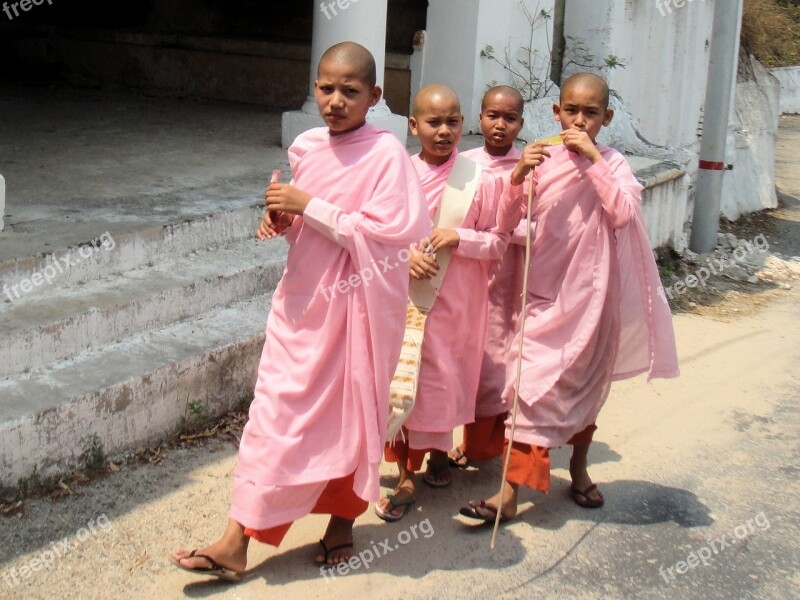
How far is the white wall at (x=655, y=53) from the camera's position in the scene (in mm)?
9289

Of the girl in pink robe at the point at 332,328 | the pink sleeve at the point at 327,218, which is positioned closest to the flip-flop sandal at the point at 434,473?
the girl in pink robe at the point at 332,328

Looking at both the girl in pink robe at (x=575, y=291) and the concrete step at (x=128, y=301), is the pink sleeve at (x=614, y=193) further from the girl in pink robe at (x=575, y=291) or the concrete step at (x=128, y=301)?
the concrete step at (x=128, y=301)

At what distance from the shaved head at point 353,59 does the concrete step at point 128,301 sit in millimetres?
1569

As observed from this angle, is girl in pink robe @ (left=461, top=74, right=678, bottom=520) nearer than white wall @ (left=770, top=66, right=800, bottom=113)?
Yes

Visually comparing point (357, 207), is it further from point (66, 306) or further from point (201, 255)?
point (201, 255)

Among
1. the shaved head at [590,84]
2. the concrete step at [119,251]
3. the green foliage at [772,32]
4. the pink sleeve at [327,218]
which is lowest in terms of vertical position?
the concrete step at [119,251]

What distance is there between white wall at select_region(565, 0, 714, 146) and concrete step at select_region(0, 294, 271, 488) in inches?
217

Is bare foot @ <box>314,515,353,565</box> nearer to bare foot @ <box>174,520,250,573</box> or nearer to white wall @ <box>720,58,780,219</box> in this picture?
bare foot @ <box>174,520,250,573</box>

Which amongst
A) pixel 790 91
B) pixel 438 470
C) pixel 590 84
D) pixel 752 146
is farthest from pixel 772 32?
→ pixel 438 470

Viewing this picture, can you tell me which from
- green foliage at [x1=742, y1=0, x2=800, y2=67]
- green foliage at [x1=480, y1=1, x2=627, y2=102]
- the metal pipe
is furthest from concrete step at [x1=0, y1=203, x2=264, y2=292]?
green foliage at [x1=742, y1=0, x2=800, y2=67]

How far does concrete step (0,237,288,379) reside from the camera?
4.03 meters

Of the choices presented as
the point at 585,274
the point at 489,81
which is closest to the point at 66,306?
the point at 585,274

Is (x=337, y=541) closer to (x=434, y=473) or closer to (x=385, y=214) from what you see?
(x=434, y=473)

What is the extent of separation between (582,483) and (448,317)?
2.88 feet
